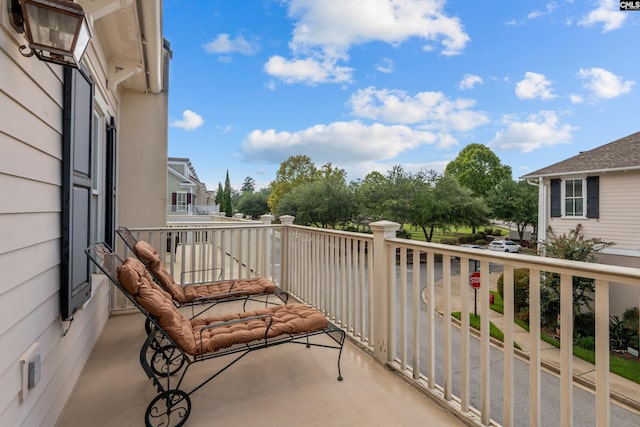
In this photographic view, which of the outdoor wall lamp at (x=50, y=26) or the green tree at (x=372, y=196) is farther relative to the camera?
the green tree at (x=372, y=196)

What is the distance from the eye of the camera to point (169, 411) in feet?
6.07

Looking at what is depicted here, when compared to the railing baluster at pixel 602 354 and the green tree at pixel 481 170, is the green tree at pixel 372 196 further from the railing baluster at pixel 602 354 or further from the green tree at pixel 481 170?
the railing baluster at pixel 602 354

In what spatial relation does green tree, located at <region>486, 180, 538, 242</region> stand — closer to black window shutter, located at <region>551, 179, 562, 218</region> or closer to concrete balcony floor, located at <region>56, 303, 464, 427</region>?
black window shutter, located at <region>551, 179, 562, 218</region>

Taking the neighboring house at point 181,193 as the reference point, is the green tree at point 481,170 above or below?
above

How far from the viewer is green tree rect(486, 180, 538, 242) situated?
73.3 ft

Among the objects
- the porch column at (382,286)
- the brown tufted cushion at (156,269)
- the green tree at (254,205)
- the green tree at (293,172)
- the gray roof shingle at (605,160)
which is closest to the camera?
the porch column at (382,286)

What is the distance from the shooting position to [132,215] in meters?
4.36

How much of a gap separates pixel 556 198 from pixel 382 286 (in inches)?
483

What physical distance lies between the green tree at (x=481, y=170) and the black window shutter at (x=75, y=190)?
3173cm

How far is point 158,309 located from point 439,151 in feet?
114

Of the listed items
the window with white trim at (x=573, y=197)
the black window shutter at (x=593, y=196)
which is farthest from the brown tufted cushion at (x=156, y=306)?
the window with white trim at (x=573, y=197)

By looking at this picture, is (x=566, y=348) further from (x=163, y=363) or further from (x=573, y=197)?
(x=573, y=197)

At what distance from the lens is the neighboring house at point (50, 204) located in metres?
1.24

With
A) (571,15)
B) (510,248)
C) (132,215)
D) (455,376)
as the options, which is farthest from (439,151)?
(132,215)
